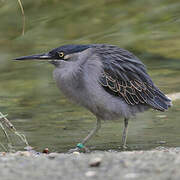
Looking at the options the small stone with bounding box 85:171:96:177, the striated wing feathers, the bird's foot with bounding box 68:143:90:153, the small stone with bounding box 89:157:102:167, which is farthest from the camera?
the striated wing feathers

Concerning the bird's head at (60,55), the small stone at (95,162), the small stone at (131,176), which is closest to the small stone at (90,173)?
the small stone at (95,162)

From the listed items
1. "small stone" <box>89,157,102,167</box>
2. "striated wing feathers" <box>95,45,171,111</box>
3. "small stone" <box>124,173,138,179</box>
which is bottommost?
"striated wing feathers" <box>95,45,171,111</box>

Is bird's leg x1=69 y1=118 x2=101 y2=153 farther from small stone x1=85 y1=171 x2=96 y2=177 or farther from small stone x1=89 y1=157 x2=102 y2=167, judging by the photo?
small stone x1=85 y1=171 x2=96 y2=177

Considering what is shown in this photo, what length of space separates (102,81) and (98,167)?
2.72 m

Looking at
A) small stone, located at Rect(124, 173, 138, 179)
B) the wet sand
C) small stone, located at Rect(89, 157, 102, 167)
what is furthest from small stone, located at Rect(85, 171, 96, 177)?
small stone, located at Rect(124, 173, 138, 179)

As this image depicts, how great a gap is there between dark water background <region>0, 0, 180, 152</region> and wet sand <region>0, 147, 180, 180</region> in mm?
2318

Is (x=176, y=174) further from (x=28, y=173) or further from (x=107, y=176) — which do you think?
(x=28, y=173)

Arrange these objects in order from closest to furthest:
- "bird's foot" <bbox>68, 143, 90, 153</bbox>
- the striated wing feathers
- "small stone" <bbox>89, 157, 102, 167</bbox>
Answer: "small stone" <bbox>89, 157, 102, 167</bbox> < "bird's foot" <bbox>68, 143, 90, 153</bbox> < the striated wing feathers

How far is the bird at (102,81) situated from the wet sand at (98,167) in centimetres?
209

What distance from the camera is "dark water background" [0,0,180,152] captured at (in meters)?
8.11

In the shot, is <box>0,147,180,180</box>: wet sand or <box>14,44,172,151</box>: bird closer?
<box>0,147,180,180</box>: wet sand

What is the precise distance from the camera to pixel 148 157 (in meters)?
5.08

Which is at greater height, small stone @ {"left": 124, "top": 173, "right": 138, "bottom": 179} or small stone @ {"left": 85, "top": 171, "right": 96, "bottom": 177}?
small stone @ {"left": 124, "top": 173, "right": 138, "bottom": 179}

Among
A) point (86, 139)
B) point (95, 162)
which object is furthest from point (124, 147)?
point (95, 162)
